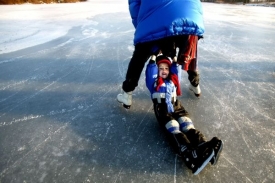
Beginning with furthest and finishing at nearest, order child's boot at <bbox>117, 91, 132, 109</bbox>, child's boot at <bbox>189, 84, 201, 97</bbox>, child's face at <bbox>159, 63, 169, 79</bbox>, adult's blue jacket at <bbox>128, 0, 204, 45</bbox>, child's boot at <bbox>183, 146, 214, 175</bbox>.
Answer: child's boot at <bbox>189, 84, 201, 97</bbox>, child's boot at <bbox>117, 91, 132, 109</bbox>, child's face at <bbox>159, 63, 169, 79</bbox>, adult's blue jacket at <bbox>128, 0, 204, 45</bbox>, child's boot at <bbox>183, 146, 214, 175</bbox>

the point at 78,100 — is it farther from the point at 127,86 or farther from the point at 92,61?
the point at 92,61

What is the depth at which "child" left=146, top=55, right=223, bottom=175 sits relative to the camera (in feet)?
4.45

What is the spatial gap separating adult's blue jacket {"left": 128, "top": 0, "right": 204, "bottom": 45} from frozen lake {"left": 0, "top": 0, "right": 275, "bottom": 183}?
738 millimetres

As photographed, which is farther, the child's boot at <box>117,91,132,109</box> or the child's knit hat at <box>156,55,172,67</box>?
the child's boot at <box>117,91,132,109</box>

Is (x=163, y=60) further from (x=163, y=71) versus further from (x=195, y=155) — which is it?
(x=195, y=155)

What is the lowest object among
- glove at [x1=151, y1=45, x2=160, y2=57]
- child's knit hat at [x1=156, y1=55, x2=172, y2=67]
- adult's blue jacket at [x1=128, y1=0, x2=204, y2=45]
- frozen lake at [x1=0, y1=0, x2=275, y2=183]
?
frozen lake at [x1=0, y1=0, x2=275, y2=183]

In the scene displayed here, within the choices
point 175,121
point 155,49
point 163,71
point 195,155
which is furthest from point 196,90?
point 195,155

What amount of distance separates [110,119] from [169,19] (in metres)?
0.98

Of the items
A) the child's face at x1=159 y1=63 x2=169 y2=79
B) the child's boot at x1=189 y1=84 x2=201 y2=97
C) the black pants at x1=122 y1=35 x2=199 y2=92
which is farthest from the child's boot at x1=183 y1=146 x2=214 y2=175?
the child's boot at x1=189 y1=84 x2=201 y2=97

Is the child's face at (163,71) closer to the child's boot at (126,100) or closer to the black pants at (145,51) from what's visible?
the black pants at (145,51)

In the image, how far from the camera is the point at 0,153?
155cm

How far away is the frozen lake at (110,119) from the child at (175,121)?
105 millimetres

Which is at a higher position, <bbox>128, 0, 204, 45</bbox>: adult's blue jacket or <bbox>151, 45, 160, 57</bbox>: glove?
<bbox>128, 0, 204, 45</bbox>: adult's blue jacket

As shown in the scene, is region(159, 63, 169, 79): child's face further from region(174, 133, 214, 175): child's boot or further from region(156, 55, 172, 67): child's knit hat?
region(174, 133, 214, 175): child's boot
